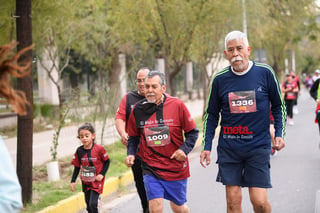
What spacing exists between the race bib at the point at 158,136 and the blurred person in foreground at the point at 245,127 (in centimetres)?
60

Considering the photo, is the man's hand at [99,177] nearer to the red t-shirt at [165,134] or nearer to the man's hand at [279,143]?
the red t-shirt at [165,134]

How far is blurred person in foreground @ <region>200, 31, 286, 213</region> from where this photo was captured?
5.15m

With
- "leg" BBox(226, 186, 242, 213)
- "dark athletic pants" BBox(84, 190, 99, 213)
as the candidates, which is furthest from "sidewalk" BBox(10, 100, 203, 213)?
"leg" BBox(226, 186, 242, 213)

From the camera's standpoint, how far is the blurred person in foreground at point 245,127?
5148mm

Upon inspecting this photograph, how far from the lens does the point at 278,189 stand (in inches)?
350

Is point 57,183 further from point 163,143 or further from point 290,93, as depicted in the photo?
point 290,93

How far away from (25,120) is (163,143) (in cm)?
273

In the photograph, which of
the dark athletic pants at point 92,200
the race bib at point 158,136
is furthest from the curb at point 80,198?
the race bib at point 158,136

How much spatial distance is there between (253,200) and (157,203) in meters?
0.93

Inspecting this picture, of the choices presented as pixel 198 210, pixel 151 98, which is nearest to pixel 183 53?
pixel 198 210

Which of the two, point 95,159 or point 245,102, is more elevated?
point 245,102

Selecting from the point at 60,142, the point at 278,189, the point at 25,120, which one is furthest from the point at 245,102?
the point at 60,142

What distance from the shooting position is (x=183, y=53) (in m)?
19.1

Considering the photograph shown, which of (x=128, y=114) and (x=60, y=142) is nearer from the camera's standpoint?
(x=128, y=114)
